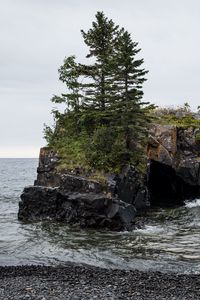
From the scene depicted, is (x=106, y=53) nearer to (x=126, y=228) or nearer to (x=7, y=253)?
(x=126, y=228)

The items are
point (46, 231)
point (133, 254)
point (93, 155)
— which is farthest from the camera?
point (93, 155)

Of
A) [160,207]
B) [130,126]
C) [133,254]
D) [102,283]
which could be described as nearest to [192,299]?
[102,283]

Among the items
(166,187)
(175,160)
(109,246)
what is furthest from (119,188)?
(166,187)

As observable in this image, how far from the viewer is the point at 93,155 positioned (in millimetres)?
34250

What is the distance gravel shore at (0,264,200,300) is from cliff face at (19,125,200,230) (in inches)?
421

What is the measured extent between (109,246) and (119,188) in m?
10.5

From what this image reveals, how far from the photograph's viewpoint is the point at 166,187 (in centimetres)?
4647

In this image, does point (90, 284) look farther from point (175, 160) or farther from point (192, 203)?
point (192, 203)

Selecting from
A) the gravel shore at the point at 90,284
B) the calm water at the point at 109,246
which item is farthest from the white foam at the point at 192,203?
the gravel shore at the point at 90,284

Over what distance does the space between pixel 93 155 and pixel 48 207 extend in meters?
5.88

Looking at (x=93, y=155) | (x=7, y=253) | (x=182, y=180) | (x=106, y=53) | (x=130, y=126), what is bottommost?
(x=7, y=253)

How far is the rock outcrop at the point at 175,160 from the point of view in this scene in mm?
41125

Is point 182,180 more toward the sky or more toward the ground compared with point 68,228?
more toward the sky

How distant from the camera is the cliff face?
2958cm
